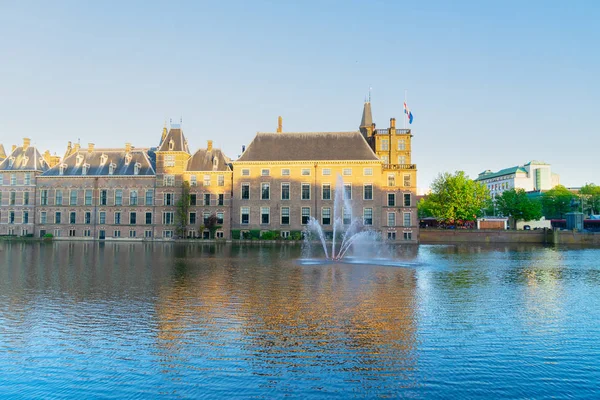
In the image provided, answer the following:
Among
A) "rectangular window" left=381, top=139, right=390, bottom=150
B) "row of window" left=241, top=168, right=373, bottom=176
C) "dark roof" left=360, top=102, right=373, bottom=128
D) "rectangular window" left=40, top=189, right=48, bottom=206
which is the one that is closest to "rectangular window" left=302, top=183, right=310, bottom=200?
"row of window" left=241, top=168, right=373, bottom=176

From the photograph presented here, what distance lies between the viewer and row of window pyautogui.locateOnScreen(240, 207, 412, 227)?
72.8 m

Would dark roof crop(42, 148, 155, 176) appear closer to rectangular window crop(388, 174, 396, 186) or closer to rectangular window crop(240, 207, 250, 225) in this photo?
rectangular window crop(240, 207, 250, 225)

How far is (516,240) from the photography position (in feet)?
275

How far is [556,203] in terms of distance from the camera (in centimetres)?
12888

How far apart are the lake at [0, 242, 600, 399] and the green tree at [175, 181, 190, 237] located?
45.6 metres

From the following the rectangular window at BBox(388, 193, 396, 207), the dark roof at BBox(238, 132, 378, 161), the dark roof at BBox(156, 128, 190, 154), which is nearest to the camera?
the dark roof at BBox(238, 132, 378, 161)

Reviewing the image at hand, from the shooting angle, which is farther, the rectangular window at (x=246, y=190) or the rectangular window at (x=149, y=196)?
the rectangular window at (x=149, y=196)

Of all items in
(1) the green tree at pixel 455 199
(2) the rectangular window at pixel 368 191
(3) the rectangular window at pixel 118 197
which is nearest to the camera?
(2) the rectangular window at pixel 368 191

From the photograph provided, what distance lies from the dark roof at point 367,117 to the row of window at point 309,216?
17.4 m

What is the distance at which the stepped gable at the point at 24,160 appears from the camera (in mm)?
80000

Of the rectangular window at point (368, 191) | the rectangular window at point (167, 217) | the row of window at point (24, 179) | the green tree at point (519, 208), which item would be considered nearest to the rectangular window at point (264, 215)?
the rectangular window at point (167, 217)

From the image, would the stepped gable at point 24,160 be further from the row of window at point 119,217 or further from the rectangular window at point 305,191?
the rectangular window at point 305,191

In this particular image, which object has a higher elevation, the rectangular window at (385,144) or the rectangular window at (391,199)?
the rectangular window at (385,144)

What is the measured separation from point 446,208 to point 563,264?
1847 inches
